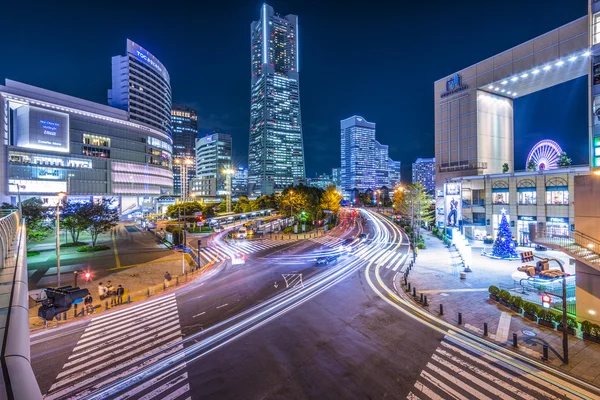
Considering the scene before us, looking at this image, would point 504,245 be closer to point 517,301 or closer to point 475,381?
point 517,301

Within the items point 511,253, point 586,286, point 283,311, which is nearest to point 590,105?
point 586,286

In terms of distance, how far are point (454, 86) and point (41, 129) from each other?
3746 inches

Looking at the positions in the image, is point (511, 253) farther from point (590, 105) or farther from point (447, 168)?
point (447, 168)

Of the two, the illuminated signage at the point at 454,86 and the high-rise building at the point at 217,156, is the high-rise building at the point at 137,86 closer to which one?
the high-rise building at the point at 217,156

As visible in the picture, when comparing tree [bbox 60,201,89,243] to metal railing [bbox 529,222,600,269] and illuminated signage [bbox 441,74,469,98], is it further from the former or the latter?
illuminated signage [bbox 441,74,469,98]

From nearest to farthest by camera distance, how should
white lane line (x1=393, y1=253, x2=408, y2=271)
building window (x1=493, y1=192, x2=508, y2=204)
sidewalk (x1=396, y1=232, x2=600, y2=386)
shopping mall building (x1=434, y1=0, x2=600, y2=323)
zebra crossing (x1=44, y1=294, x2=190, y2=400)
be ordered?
1. zebra crossing (x1=44, y1=294, x2=190, y2=400)
2. sidewalk (x1=396, y1=232, x2=600, y2=386)
3. white lane line (x1=393, y1=253, x2=408, y2=271)
4. shopping mall building (x1=434, y1=0, x2=600, y2=323)
5. building window (x1=493, y1=192, x2=508, y2=204)

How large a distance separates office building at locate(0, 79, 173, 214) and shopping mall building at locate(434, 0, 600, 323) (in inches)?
2967

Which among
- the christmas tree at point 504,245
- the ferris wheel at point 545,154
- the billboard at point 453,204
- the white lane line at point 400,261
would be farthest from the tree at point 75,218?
the ferris wheel at point 545,154

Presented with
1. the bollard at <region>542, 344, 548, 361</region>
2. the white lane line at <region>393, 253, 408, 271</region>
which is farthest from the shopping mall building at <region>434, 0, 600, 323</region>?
the bollard at <region>542, 344, 548, 361</region>

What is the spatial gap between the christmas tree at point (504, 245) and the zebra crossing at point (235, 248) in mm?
28860

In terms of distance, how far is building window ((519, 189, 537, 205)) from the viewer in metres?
39.4

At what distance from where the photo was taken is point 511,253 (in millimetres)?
32250

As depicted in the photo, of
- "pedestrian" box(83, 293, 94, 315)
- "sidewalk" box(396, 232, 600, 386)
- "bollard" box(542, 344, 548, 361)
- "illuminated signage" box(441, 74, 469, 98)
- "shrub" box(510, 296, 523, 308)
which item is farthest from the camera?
"illuminated signage" box(441, 74, 469, 98)

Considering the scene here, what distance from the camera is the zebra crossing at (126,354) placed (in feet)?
35.6
